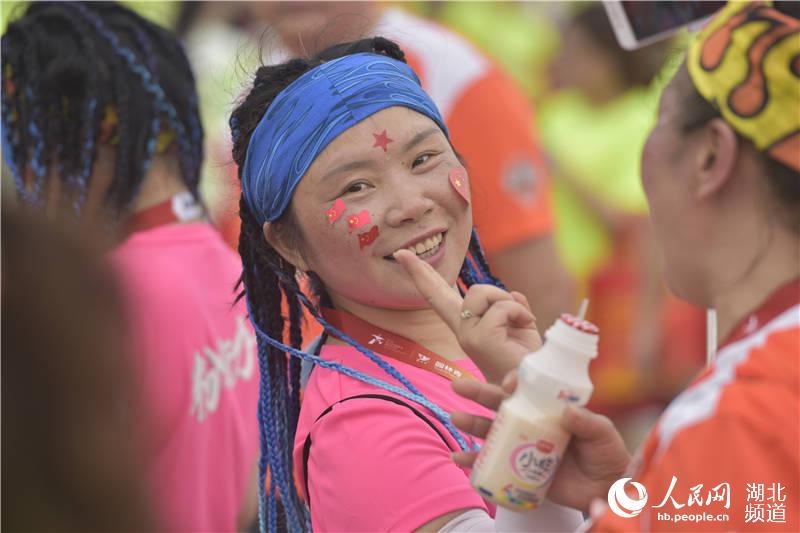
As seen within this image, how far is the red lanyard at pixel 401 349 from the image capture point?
2430 mm

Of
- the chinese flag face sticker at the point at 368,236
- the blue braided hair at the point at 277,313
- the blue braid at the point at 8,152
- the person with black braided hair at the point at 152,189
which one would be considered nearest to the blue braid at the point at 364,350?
the blue braided hair at the point at 277,313

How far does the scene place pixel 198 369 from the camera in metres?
3.21

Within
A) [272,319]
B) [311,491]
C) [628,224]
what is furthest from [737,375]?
[628,224]

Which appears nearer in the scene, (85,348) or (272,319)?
(85,348)

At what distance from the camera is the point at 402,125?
2.41 meters

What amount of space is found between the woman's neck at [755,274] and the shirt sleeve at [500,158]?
2399 mm

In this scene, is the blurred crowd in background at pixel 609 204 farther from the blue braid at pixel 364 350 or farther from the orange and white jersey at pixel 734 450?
the orange and white jersey at pixel 734 450

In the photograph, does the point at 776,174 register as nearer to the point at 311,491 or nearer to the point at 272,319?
the point at 311,491

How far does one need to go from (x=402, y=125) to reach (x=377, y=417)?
598 mm

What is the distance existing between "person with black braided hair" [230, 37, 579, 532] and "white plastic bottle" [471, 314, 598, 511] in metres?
0.33

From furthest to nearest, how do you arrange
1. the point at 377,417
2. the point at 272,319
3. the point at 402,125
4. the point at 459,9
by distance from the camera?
the point at 459,9, the point at 272,319, the point at 402,125, the point at 377,417

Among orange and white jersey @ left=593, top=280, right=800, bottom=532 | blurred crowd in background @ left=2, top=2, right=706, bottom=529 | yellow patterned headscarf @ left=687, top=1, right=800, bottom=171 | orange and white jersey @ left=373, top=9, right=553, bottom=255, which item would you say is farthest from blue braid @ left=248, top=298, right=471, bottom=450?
blurred crowd in background @ left=2, top=2, right=706, bottom=529

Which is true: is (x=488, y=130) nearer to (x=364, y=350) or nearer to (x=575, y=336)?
→ (x=364, y=350)

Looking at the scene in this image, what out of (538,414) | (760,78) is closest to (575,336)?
(538,414)
